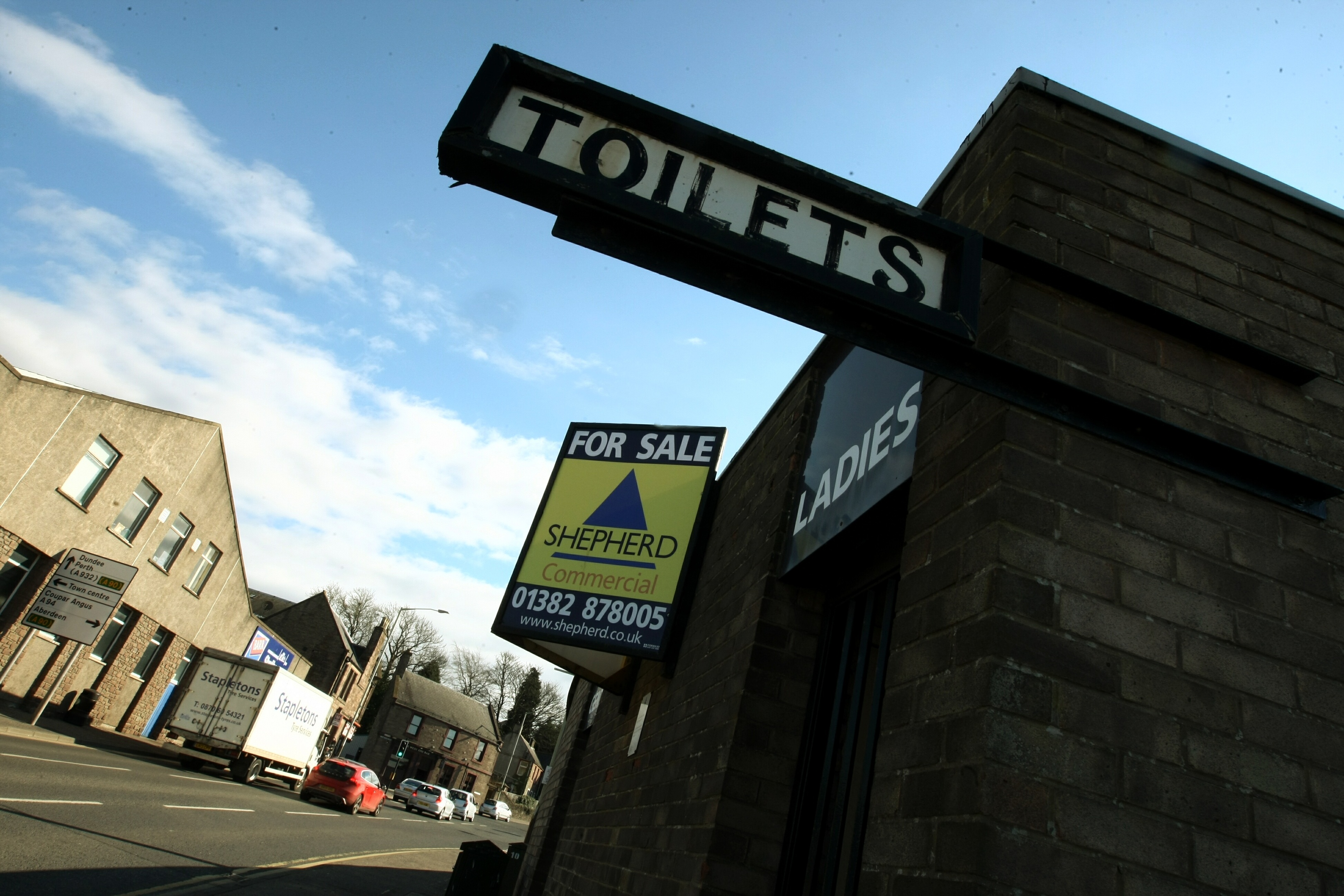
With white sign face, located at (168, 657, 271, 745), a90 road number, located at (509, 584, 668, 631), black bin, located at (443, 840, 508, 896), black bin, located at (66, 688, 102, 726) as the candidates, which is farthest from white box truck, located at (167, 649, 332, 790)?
a90 road number, located at (509, 584, 668, 631)

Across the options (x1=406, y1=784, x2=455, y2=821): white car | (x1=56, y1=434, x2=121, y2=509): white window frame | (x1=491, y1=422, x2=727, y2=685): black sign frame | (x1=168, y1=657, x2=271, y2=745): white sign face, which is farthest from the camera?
(x1=406, y1=784, x2=455, y2=821): white car

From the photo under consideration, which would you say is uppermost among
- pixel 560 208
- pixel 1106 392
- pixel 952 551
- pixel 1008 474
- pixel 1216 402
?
pixel 1216 402

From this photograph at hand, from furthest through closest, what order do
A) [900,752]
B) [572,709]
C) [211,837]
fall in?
[572,709] → [211,837] → [900,752]

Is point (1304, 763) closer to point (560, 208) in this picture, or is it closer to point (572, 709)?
point (560, 208)

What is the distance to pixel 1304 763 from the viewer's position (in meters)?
2.11

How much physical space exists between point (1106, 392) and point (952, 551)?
768 mm

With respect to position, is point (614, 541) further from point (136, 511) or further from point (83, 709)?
point (83, 709)

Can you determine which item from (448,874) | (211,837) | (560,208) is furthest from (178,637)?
(560,208)

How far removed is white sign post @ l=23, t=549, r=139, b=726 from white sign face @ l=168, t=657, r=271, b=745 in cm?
380

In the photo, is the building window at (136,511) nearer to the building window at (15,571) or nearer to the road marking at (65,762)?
the building window at (15,571)

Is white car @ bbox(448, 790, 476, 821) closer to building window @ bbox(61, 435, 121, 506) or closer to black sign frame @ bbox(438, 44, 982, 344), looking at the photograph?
building window @ bbox(61, 435, 121, 506)

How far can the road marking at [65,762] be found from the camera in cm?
1241

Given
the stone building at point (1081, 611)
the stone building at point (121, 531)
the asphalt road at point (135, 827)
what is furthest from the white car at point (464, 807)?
the stone building at point (1081, 611)

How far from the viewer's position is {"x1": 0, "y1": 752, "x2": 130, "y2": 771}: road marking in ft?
40.7
